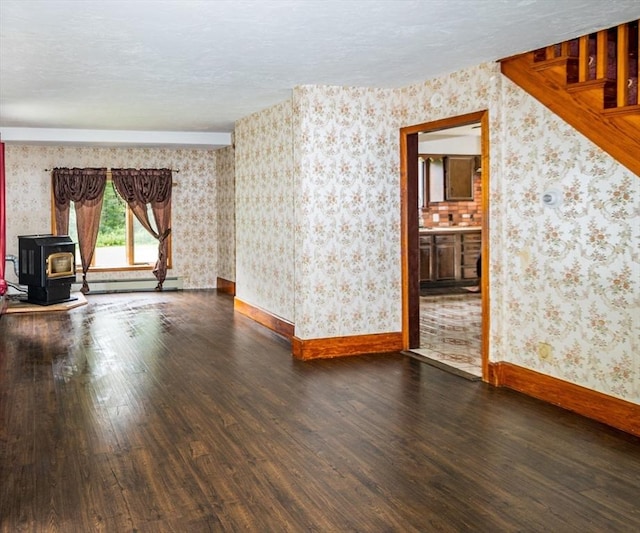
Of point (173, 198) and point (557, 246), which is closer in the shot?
point (557, 246)

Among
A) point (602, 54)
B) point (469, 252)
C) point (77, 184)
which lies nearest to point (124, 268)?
point (77, 184)

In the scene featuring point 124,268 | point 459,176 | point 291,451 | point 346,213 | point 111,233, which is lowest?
point 291,451

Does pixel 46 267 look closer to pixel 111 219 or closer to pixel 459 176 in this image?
pixel 111 219

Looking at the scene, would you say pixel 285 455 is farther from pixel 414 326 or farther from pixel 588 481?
pixel 414 326

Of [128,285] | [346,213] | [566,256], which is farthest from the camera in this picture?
[128,285]

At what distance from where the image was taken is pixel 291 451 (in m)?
3.79

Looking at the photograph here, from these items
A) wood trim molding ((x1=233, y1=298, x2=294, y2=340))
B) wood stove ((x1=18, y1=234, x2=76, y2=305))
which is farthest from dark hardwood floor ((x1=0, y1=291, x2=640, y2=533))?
wood stove ((x1=18, y1=234, x2=76, y2=305))

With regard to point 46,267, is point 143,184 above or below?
above

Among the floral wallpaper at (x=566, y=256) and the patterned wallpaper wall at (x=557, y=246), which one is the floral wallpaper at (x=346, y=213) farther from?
the floral wallpaper at (x=566, y=256)

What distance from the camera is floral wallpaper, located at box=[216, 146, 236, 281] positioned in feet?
35.1

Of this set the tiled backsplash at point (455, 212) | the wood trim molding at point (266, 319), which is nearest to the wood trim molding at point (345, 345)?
the wood trim molding at point (266, 319)

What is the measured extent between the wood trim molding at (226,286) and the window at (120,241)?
0.89 m

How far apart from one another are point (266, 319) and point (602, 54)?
467 cm

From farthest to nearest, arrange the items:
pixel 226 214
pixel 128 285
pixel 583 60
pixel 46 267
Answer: pixel 128 285 → pixel 226 214 → pixel 46 267 → pixel 583 60
